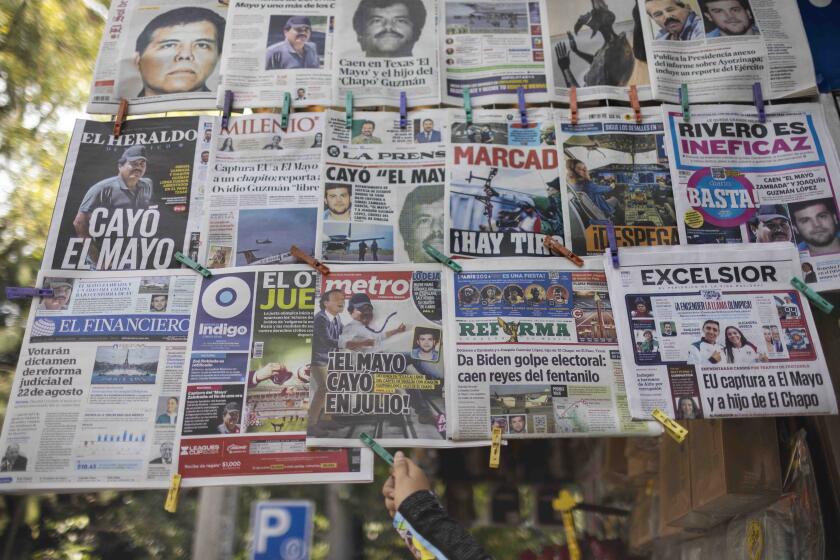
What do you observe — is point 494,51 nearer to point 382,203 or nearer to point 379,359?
point 382,203

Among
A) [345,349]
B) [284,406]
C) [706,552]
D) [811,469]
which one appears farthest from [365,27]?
[706,552]

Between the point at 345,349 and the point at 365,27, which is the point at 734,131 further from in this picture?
the point at 345,349

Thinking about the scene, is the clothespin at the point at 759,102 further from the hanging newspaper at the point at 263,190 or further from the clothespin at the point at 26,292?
the clothespin at the point at 26,292

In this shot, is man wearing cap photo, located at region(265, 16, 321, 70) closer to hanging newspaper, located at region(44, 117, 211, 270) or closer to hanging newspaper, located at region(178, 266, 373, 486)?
hanging newspaper, located at region(44, 117, 211, 270)

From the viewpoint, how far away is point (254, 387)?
159 cm

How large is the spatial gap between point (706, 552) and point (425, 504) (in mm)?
1127

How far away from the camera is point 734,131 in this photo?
1.90 m

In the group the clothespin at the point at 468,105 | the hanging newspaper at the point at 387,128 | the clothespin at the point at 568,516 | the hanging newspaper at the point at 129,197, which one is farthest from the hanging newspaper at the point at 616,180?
the hanging newspaper at the point at 129,197

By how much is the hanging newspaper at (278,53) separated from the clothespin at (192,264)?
53 cm

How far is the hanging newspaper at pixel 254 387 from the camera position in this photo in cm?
152

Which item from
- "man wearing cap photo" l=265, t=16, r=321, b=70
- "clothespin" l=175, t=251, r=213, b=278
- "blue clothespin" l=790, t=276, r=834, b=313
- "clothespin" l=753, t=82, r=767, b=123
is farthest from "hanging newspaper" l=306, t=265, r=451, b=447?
"clothespin" l=753, t=82, r=767, b=123

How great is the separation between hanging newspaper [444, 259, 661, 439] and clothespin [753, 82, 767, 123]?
0.77 meters

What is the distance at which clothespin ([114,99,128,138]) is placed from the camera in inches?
75.3

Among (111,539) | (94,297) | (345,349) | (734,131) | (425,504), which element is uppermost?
(734,131)
